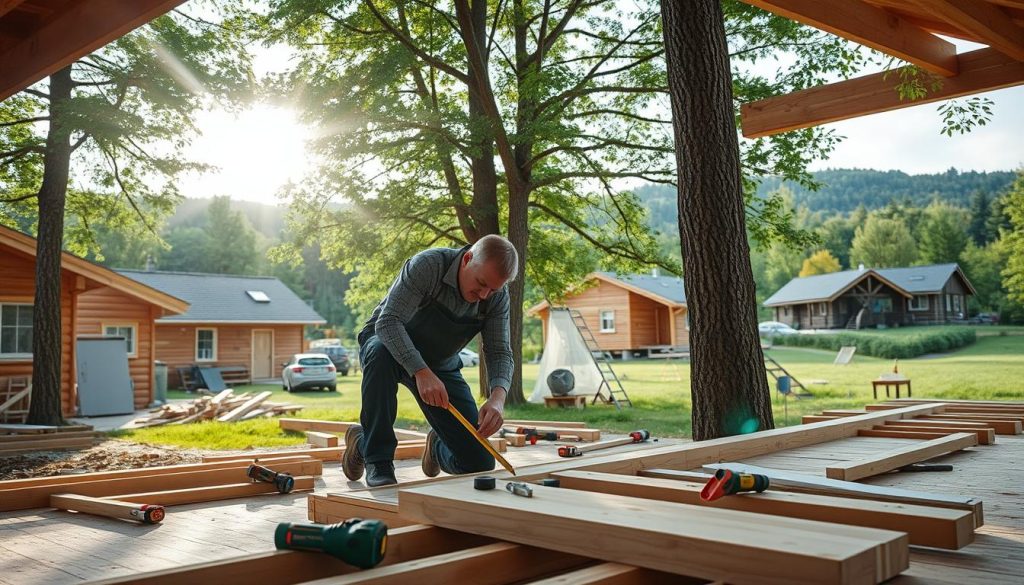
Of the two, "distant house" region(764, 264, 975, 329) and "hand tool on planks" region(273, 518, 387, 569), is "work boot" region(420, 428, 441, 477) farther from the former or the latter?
"distant house" region(764, 264, 975, 329)

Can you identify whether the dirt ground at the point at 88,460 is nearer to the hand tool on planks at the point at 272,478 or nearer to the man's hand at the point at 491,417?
the hand tool on planks at the point at 272,478

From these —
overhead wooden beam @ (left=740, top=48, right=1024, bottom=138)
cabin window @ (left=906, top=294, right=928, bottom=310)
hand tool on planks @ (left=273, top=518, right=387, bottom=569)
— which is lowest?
hand tool on planks @ (left=273, top=518, right=387, bottom=569)

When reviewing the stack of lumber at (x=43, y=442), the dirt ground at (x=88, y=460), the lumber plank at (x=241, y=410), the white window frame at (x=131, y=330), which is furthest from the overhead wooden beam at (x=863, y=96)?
the white window frame at (x=131, y=330)

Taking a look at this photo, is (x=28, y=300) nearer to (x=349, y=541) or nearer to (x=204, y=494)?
(x=204, y=494)

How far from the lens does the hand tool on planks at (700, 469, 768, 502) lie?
2547 mm

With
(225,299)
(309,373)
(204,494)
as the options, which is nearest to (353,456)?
(204,494)

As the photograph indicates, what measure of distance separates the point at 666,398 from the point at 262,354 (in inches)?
803

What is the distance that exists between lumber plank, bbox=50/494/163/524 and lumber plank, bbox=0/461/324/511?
0.37 ft

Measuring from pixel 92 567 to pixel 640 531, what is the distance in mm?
2271

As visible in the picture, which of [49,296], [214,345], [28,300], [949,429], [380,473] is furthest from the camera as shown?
[214,345]

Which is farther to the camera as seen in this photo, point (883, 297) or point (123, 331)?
point (883, 297)

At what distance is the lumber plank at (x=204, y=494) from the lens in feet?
14.3

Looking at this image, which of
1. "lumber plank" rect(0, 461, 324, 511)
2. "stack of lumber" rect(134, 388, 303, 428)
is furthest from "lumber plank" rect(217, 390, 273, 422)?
"lumber plank" rect(0, 461, 324, 511)

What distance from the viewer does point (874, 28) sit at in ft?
18.3
